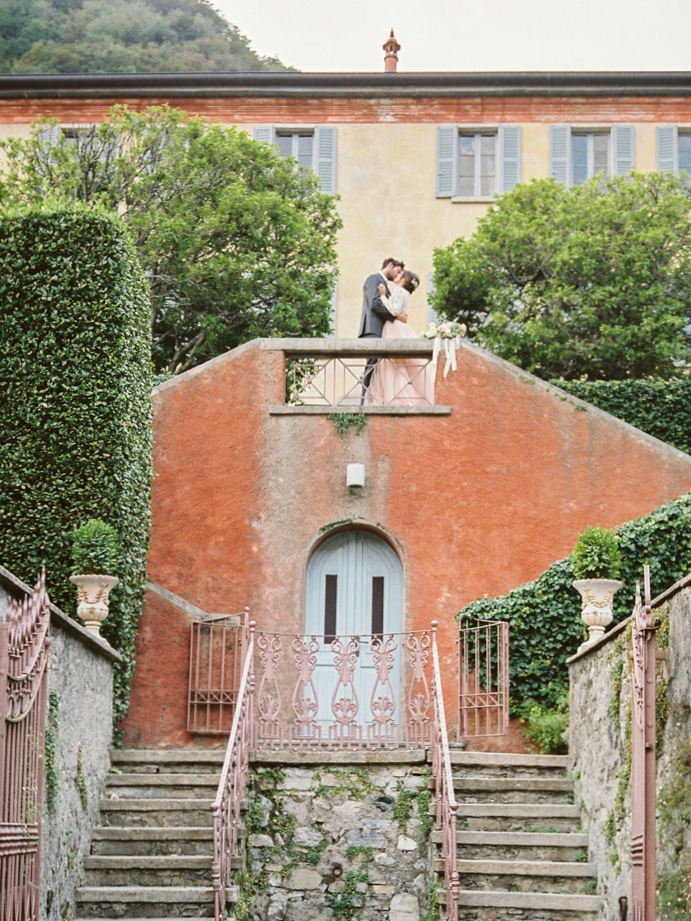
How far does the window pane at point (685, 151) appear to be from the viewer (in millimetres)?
24859

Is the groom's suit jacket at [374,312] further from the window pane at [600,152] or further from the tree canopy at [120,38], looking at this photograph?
the tree canopy at [120,38]

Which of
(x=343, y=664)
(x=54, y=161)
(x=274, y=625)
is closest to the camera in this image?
(x=343, y=664)

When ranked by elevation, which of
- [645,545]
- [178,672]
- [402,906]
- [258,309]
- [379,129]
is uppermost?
[379,129]

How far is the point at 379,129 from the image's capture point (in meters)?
25.0

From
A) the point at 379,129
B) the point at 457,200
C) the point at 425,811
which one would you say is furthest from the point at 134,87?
the point at 425,811

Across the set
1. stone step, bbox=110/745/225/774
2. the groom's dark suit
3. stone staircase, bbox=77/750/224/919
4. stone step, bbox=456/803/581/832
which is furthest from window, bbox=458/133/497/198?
stone step, bbox=456/803/581/832

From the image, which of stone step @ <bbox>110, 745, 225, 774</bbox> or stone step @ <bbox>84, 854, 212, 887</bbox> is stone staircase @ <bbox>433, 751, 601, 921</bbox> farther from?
stone step @ <bbox>110, 745, 225, 774</bbox>

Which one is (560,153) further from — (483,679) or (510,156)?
(483,679)

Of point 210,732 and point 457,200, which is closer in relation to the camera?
point 210,732

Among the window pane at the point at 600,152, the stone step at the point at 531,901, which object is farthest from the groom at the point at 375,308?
the window pane at the point at 600,152

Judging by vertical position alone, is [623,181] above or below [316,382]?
above

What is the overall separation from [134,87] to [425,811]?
55.5ft

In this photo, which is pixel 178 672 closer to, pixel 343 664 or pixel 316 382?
pixel 343 664

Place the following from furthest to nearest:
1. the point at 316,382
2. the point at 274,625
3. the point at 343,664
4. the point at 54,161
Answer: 1. the point at 54,161
2. the point at 316,382
3. the point at 274,625
4. the point at 343,664
